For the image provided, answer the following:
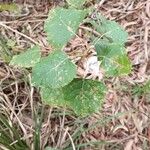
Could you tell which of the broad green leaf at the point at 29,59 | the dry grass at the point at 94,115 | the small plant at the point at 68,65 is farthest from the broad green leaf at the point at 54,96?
the dry grass at the point at 94,115

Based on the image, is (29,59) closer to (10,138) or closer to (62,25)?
(62,25)

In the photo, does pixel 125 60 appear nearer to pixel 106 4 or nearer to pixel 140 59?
pixel 140 59

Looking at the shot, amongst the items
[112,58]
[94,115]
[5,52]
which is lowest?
[94,115]

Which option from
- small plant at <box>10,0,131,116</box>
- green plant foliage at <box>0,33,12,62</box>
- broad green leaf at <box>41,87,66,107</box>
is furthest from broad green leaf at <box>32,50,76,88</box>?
green plant foliage at <box>0,33,12,62</box>

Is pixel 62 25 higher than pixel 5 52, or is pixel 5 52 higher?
pixel 62 25

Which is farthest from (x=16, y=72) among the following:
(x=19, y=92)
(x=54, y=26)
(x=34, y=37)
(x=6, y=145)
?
(x=54, y=26)

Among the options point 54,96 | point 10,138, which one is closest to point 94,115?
point 10,138
